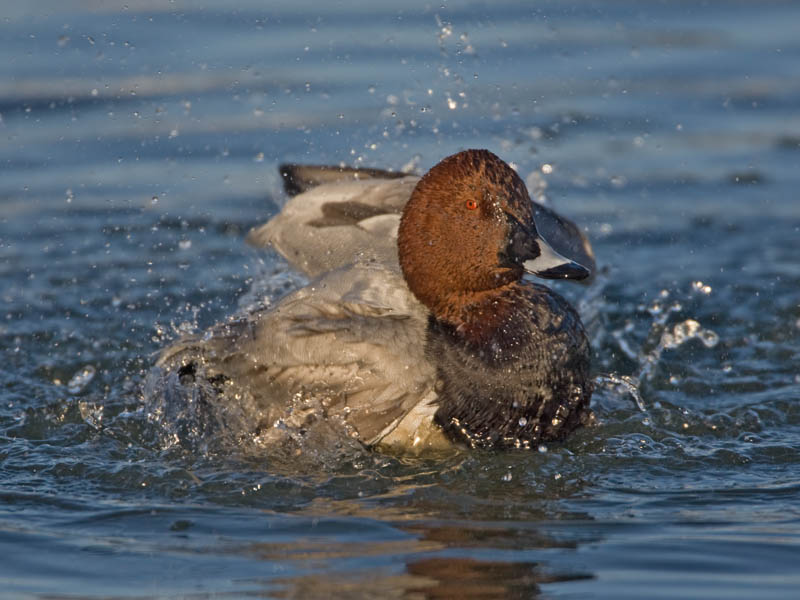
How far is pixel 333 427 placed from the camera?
4484mm

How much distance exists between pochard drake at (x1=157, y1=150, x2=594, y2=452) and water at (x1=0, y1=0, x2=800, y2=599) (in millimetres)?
161

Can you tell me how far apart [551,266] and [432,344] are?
1.71 feet

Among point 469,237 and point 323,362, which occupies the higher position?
point 469,237

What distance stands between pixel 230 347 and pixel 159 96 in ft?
14.2

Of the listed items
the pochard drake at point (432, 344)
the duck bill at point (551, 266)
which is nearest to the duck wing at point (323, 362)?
the pochard drake at point (432, 344)

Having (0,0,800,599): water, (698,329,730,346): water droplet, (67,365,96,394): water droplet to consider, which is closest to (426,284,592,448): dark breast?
(0,0,800,599): water

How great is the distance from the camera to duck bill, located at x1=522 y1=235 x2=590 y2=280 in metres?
4.50

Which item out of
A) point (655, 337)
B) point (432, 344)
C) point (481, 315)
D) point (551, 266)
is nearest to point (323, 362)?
point (432, 344)

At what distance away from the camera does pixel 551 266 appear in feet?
14.8

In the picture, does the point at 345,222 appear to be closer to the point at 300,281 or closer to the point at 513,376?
the point at 300,281

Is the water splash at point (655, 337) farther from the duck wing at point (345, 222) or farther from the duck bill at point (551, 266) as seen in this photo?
the duck bill at point (551, 266)

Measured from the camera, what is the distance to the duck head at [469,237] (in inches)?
179

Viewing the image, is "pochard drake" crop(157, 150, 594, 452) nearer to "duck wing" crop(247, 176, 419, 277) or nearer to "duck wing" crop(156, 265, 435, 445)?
"duck wing" crop(156, 265, 435, 445)

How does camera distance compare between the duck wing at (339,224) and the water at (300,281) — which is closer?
the water at (300,281)
